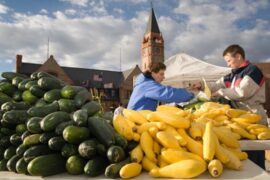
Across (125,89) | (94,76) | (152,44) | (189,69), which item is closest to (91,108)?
(189,69)

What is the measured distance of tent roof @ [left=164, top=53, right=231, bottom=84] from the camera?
8.96m

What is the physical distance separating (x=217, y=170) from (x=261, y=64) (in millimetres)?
25040

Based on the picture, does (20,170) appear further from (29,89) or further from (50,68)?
(50,68)

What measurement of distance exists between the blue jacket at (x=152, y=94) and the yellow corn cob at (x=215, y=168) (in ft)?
5.98

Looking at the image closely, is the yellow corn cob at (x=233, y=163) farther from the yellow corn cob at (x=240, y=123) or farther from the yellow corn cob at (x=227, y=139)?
the yellow corn cob at (x=240, y=123)

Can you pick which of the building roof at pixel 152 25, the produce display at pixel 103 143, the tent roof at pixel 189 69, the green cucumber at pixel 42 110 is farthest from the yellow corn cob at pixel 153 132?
the building roof at pixel 152 25

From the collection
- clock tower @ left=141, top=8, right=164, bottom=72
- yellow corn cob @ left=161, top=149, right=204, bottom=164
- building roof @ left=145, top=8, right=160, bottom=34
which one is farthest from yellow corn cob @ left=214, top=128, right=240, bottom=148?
clock tower @ left=141, top=8, right=164, bottom=72

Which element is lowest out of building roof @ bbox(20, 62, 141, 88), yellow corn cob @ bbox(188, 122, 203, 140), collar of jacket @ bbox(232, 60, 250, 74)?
yellow corn cob @ bbox(188, 122, 203, 140)

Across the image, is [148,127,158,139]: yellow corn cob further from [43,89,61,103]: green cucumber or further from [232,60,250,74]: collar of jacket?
[232,60,250,74]: collar of jacket

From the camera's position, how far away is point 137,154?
79.0 inches

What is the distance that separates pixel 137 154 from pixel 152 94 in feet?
6.31

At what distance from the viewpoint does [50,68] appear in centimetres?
4703

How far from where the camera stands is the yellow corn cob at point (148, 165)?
1.97 meters

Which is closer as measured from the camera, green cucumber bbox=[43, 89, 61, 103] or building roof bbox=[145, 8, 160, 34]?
green cucumber bbox=[43, 89, 61, 103]
